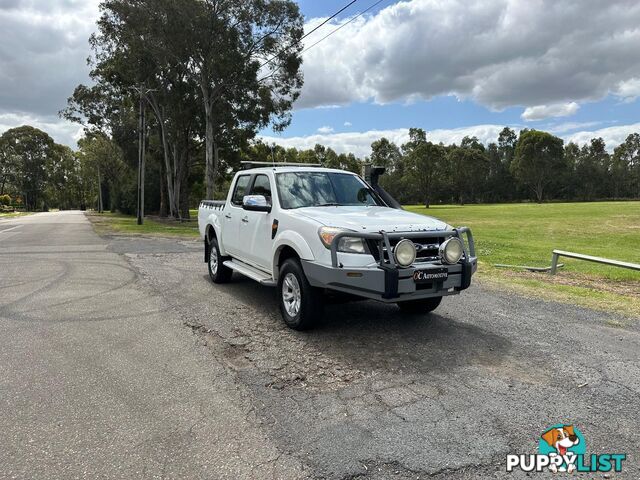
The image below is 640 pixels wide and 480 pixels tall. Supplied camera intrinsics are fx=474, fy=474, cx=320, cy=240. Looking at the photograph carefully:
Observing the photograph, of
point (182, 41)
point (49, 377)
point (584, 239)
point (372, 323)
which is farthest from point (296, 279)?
point (182, 41)

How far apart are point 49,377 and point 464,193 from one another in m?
93.8

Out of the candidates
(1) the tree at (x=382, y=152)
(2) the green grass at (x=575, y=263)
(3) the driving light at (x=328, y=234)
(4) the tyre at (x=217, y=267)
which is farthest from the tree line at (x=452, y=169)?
(3) the driving light at (x=328, y=234)

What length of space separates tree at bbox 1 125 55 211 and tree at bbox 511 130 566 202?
9139 cm

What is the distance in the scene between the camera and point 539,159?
8369 centimetres

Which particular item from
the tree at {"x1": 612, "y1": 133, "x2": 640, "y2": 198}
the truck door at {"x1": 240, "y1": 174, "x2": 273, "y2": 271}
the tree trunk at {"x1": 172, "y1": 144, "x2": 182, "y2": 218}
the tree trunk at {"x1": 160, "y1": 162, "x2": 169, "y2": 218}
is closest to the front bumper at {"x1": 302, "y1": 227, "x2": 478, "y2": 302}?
the truck door at {"x1": 240, "y1": 174, "x2": 273, "y2": 271}

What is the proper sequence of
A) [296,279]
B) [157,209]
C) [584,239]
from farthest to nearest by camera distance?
1. [157,209]
2. [584,239]
3. [296,279]

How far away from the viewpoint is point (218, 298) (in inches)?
296

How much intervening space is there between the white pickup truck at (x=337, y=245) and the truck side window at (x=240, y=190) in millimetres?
239

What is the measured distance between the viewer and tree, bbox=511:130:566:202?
83.5m

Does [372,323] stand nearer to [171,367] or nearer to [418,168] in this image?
[171,367]

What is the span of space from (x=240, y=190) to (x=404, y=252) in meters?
3.97

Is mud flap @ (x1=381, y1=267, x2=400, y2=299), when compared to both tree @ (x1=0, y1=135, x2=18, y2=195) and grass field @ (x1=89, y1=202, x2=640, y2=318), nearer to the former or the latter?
grass field @ (x1=89, y1=202, x2=640, y2=318)

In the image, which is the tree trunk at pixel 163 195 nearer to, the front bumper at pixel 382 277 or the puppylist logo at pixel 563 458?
the front bumper at pixel 382 277

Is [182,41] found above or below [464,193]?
above
